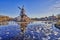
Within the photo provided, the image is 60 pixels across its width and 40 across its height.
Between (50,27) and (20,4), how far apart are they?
26.0 inches

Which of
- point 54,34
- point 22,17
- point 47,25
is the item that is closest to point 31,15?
point 22,17

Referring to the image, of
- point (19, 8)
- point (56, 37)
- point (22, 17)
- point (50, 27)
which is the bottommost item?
point (56, 37)

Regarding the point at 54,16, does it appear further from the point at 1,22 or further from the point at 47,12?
the point at 1,22

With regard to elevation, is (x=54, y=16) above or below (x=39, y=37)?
above

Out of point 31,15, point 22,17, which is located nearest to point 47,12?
point 31,15

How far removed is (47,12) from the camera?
2453mm

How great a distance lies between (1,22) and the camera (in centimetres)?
236

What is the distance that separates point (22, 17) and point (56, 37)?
2.22 feet

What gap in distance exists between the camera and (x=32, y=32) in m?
2.38

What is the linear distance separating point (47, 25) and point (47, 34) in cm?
16

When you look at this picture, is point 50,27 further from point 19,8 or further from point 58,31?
point 19,8

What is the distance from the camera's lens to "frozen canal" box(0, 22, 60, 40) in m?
2.33

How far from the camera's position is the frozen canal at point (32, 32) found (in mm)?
2326

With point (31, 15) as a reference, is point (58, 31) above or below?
below
